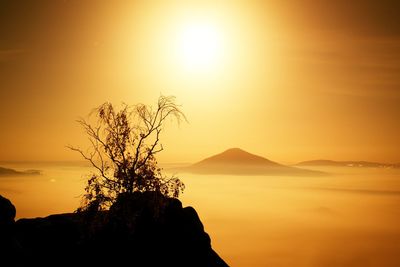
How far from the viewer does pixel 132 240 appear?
3381 cm

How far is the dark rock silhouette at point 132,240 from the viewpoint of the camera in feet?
110

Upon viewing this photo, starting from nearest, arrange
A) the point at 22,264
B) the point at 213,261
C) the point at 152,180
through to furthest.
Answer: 1. the point at 22,264
2. the point at 152,180
3. the point at 213,261

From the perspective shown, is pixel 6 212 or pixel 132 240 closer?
pixel 6 212

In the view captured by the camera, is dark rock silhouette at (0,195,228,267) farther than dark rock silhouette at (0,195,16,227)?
Yes

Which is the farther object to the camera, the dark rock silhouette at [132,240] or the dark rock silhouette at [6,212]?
the dark rock silhouette at [132,240]

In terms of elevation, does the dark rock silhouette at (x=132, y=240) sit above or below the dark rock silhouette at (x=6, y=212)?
below

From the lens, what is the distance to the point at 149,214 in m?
34.4

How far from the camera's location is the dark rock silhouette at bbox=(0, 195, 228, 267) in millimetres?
33469

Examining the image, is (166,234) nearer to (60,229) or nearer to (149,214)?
(149,214)

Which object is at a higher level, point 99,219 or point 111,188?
point 111,188

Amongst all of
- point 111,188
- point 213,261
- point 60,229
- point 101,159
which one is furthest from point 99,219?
point 213,261

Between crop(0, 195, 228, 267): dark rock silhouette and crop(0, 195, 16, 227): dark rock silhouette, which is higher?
crop(0, 195, 16, 227): dark rock silhouette

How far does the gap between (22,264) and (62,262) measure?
4.20 metres

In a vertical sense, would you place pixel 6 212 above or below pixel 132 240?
above
